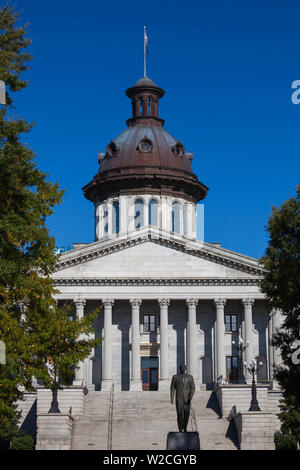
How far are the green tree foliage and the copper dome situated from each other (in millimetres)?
48250

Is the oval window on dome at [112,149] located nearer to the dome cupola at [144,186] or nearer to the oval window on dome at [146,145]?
the dome cupola at [144,186]

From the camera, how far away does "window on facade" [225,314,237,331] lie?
235 ft

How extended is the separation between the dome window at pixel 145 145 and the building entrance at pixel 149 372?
2098 cm

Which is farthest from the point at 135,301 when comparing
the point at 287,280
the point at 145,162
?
the point at 287,280

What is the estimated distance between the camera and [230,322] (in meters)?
71.7

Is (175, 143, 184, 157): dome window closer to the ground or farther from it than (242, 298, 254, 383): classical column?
farther from it

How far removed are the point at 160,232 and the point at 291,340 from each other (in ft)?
96.9

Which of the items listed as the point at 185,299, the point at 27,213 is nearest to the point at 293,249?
the point at 27,213

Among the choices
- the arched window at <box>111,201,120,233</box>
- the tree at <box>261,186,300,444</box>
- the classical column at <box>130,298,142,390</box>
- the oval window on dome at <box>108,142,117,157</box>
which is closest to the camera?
the tree at <box>261,186,300,444</box>

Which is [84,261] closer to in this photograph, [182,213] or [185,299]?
[185,299]

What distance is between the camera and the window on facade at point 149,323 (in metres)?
71.5

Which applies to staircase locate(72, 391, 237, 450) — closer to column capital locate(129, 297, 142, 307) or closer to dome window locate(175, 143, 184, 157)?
column capital locate(129, 297, 142, 307)

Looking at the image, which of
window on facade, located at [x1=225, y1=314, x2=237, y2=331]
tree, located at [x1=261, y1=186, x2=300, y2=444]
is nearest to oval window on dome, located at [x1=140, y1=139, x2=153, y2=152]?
window on facade, located at [x1=225, y1=314, x2=237, y2=331]

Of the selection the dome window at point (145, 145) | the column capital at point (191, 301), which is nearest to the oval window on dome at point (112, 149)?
the dome window at point (145, 145)
